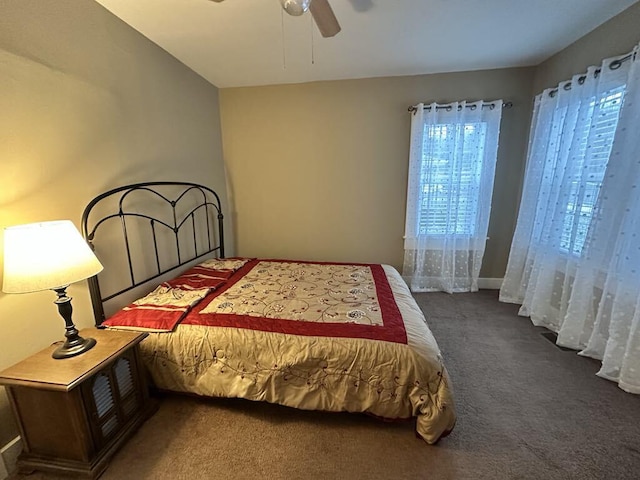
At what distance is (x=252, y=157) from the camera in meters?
3.44

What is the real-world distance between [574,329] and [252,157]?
3.60 meters

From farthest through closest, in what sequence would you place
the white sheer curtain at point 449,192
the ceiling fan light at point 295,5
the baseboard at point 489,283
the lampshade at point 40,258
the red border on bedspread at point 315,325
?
the baseboard at point 489,283 → the white sheer curtain at point 449,192 → the red border on bedspread at point 315,325 → the ceiling fan light at point 295,5 → the lampshade at point 40,258

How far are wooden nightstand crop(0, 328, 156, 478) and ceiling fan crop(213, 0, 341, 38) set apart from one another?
189 cm

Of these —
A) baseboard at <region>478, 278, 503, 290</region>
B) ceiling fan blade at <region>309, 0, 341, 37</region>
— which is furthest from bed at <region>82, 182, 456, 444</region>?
baseboard at <region>478, 278, 503, 290</region>

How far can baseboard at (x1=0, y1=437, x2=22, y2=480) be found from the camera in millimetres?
1310

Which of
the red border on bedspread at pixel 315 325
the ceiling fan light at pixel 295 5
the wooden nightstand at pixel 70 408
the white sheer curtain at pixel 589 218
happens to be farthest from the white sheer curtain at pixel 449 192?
the wooden nightstand at pixel 70 408

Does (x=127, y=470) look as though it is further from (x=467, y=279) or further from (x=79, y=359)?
(x=467, y=279)

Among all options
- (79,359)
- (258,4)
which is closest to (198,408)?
(79,359)

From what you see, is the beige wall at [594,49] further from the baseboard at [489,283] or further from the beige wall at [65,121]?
the beige wall at [65,121]

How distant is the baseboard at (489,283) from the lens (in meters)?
3.43

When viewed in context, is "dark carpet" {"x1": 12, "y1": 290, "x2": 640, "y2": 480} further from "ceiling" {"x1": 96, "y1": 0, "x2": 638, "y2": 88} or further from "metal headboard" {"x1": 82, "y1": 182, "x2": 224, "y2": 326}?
"ceiling" {"x1": 96, "y1": 0, "x2": 638, "y2": 88}

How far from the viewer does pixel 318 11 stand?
58.9 inches

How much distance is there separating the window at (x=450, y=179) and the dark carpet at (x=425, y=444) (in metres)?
1.67

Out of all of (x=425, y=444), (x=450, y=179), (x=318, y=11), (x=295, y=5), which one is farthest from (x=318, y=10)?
(x=425, y=444)
